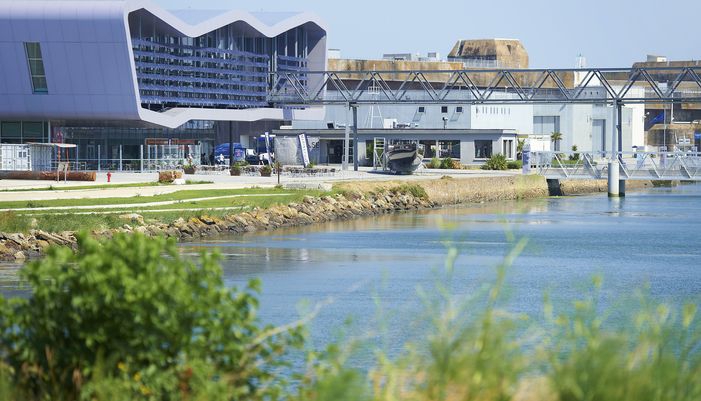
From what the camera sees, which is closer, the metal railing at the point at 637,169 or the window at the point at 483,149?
the metal railing at the point at 637,169

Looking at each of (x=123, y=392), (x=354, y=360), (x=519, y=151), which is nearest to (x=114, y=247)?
(x=123, y=392)

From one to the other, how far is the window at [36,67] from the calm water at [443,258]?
1128 inches

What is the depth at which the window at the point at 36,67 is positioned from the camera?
83938 mm

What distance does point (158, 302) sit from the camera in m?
12.0

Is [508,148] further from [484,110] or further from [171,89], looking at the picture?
[171,89]

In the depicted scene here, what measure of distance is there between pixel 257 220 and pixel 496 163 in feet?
163

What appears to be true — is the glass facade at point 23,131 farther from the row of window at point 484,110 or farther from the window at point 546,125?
the window at point 546,125

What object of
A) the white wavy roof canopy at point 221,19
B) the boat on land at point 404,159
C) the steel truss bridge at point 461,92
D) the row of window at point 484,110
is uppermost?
the white wavy roof canopy at point 221,19

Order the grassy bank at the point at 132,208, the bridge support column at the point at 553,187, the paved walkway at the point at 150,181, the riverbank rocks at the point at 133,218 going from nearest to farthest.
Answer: the grassy bank at the point at 132,208 < the riverbank rocks at the point at 133,218 < the paved walkway at the point at 150,181 < the bridge support column at the point at 553,187

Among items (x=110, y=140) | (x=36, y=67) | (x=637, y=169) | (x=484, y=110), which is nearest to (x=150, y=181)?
(x=36, y=67)

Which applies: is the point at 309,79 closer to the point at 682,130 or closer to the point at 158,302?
the point at 682,130

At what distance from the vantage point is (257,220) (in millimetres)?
56562

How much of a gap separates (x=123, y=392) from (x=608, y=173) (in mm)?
80324

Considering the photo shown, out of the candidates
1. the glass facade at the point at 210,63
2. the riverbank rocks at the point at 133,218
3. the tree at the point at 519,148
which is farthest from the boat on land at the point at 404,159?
the riverbank rocks at the point at 133,218
